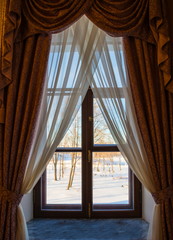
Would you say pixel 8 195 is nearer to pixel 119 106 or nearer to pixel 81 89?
pixel 81 89

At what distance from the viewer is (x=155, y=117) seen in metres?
1.91

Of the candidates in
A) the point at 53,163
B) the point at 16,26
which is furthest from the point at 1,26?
the point at 53,163

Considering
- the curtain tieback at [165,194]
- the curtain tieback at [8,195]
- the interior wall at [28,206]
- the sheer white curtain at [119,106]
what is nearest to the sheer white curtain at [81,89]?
the sheer white curtain at [119,106]

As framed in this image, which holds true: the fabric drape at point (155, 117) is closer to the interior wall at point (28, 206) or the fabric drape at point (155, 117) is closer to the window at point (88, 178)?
the window at point (88, 178)

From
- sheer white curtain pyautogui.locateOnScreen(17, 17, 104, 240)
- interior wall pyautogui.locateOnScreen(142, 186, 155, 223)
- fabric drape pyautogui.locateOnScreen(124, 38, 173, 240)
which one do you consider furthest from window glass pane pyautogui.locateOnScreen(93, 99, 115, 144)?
interior wall pyautogui.locateOnScreen(142, 186, 155, 223)

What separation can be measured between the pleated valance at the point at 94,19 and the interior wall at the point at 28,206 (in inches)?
42.8

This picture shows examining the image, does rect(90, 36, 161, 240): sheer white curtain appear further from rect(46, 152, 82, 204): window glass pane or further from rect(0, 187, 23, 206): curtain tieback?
rect(0, 187, 23, 206): curtain tieback

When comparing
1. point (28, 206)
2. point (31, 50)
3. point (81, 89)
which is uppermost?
point (31, 50)

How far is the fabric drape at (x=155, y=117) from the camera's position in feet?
6.15

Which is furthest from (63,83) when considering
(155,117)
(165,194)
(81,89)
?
(165,194)

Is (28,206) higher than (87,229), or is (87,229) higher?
(28,206)

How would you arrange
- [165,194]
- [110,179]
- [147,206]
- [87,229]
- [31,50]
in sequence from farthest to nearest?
[110,179] → [147,206] → [87,229] → [31,50] → [165,194]

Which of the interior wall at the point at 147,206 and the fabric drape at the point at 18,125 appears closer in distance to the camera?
the fabric drape at the point at 18,125

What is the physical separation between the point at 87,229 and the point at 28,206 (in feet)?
2.02
